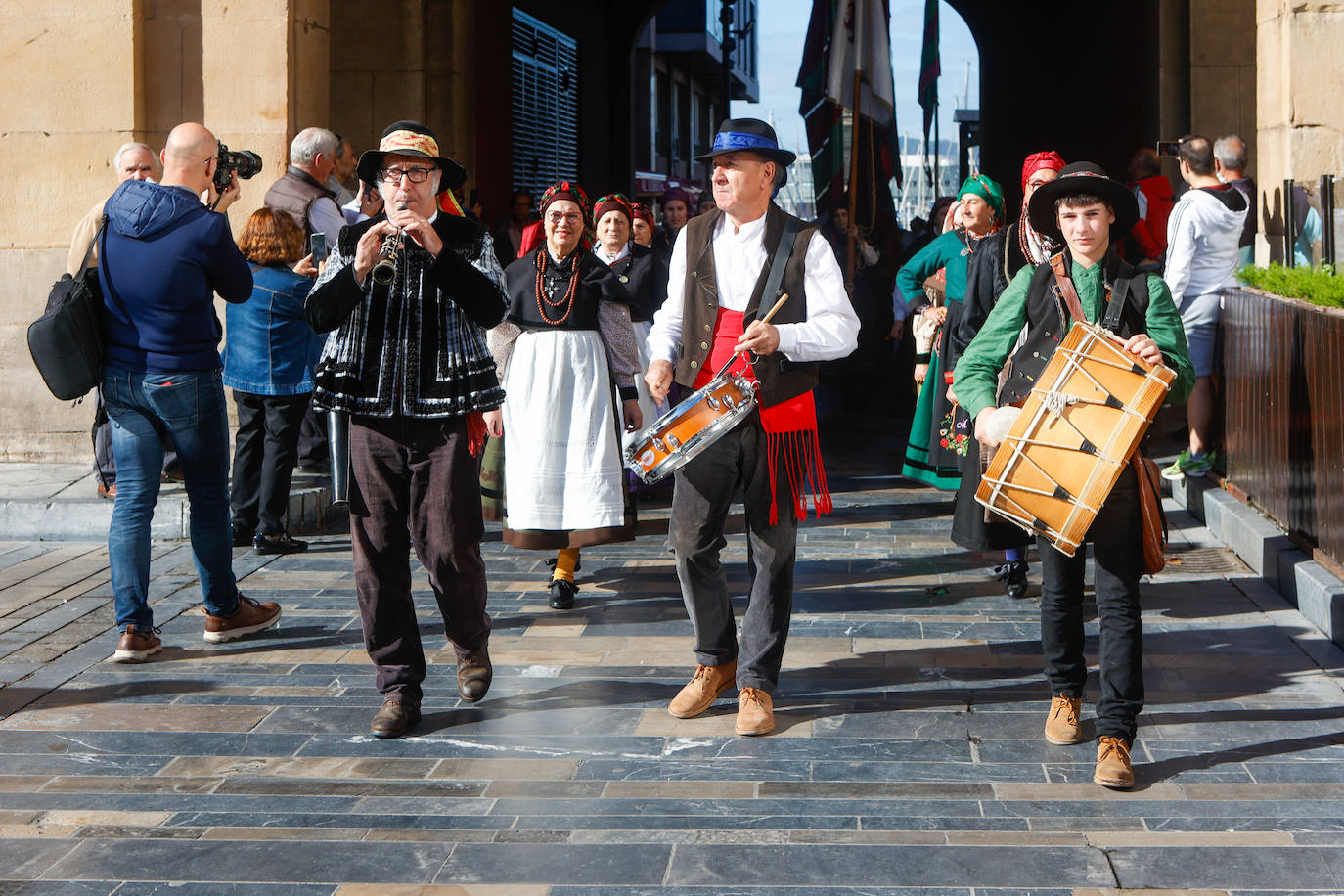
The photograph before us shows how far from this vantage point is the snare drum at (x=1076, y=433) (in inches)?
168

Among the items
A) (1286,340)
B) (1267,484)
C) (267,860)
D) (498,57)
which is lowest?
(267,860)

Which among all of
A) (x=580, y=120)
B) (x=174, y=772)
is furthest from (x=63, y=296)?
(x=580, y=120)

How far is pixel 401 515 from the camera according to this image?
5.16m

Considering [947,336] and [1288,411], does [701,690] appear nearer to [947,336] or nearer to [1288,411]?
[947,336]

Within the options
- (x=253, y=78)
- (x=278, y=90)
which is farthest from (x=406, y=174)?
(x=253, y=78)

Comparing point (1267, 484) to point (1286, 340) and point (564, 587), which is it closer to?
point (1286, 340)

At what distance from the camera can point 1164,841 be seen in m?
3.97

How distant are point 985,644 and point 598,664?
1.50 metres

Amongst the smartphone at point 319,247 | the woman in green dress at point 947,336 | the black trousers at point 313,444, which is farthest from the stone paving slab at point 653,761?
the black trousers at point 313,444

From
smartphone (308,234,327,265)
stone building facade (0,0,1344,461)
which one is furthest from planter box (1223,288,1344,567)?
smartphone (308,234,327,265)

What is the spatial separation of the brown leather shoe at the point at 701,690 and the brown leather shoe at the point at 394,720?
843 millimetres

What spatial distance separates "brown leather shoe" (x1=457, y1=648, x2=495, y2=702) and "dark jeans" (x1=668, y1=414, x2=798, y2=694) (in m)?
0.76

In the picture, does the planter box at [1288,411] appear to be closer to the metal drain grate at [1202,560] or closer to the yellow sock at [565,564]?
the metal drain grate at [1202,560]

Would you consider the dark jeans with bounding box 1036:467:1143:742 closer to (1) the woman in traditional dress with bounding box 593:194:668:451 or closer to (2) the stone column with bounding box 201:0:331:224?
(1) the woman in traditional dress with bounding box 593:194:668:451
